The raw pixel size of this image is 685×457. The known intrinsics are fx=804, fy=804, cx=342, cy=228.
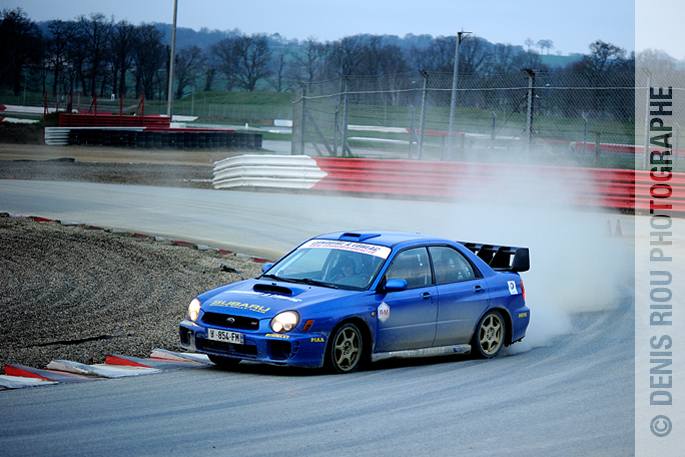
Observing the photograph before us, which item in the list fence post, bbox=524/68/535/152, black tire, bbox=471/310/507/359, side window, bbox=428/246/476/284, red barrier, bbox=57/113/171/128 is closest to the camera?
side window, bbox=428/246/476/284

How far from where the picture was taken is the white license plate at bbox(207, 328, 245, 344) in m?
6.79

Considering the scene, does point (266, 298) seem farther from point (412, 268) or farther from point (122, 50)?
point (122, 50)

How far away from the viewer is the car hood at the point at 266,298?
6844mm

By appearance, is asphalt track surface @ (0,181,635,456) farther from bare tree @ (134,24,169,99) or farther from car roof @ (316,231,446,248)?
bare tree @ (134,24,169,99)

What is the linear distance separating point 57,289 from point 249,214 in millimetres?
9290

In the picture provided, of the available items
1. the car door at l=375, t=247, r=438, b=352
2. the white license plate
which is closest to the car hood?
the white license plate

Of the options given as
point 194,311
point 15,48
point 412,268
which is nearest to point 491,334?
point 412,268

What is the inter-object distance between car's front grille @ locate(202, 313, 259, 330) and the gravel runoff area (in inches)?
51.7

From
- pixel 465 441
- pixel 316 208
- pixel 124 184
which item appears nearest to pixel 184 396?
pixel 465 441

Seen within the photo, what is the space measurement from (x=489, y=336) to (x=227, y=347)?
9.42 feet

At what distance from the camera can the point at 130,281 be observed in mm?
11375

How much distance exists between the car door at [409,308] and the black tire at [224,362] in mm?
1326

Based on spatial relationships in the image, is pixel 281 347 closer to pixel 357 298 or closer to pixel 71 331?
pixel 357 298

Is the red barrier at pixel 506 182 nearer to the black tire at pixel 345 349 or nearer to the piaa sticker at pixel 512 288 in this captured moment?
the piaa sticker at pixel 512 288
